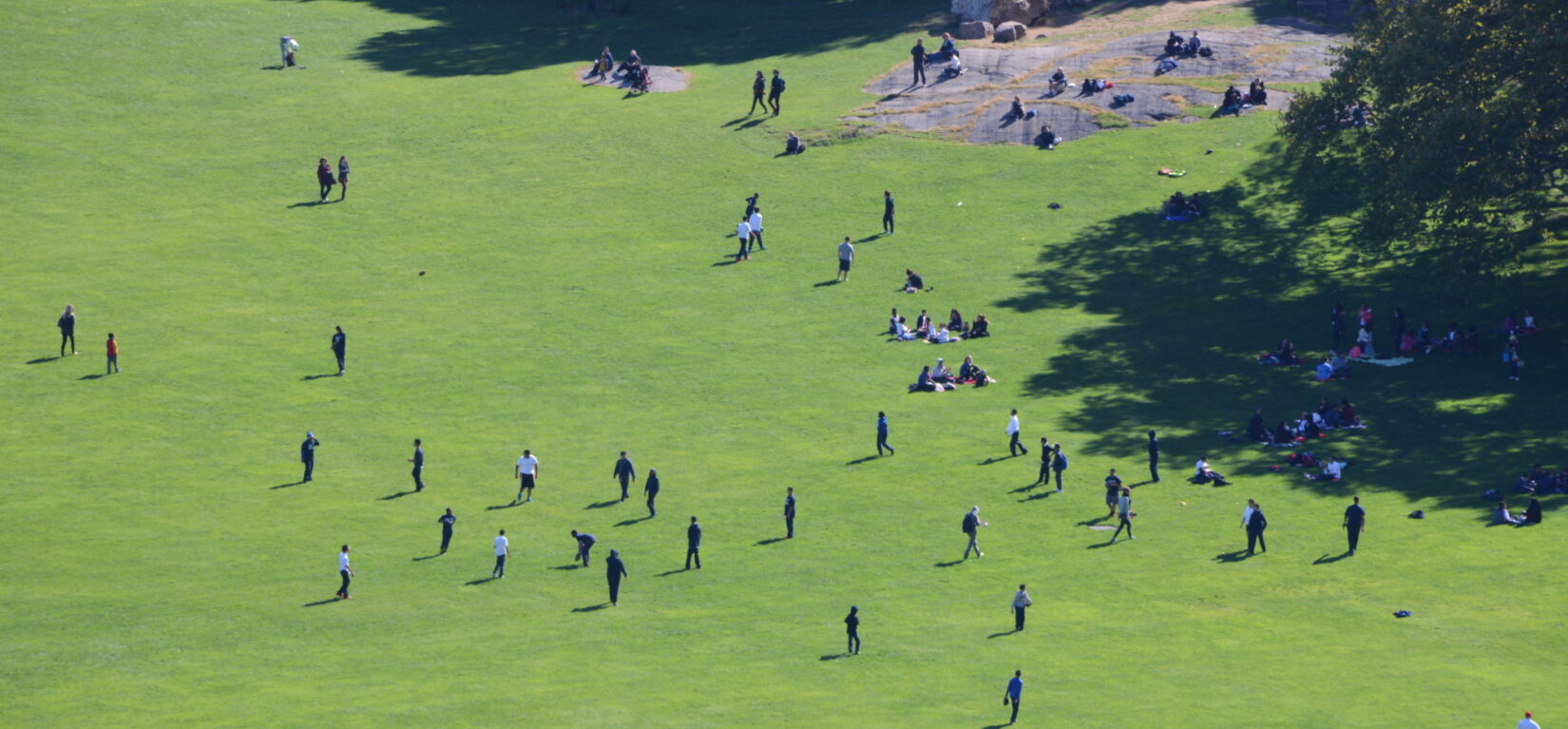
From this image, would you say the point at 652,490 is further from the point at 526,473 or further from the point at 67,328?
the point at 67,328

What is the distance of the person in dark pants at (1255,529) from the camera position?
1726 inches

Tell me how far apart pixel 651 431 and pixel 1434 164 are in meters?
30.5

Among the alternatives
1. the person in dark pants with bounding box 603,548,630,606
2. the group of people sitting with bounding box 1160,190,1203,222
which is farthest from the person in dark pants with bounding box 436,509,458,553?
the group of people sitting with bounding box 1160,190,1203,222

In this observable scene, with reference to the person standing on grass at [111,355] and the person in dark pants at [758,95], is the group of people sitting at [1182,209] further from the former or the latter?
the person standing on grass at [111,355]

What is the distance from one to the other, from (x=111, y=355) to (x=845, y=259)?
27765 millimetres

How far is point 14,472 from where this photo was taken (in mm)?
49312

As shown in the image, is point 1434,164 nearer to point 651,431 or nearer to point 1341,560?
point 1341,560

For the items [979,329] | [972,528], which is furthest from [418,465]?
[979,329]

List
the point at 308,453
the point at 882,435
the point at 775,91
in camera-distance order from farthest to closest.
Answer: the point at 775,91 → the point at 882,435 → the point at 308,453

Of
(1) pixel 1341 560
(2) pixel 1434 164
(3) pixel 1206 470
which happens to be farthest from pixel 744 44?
(1) pixel 1341 560

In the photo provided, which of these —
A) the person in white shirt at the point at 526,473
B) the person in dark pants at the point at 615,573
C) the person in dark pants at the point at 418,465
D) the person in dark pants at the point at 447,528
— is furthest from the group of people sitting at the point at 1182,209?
the person in dark pants at the point at 447,528

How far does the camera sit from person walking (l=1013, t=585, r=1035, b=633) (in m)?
39.1

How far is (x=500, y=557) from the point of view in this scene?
140ft

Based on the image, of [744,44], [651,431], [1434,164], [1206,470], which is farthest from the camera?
[744,44]
